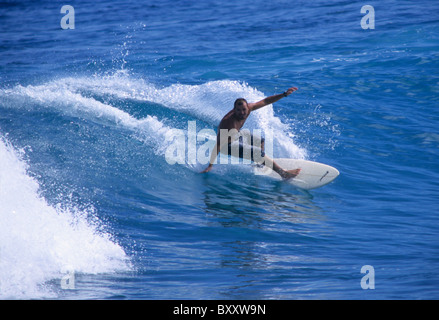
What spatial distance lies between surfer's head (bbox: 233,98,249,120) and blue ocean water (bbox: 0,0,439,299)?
1.08 m

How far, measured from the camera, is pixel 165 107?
472 inches

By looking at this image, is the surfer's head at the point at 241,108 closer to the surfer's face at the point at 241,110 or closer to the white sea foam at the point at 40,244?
the surfer's face at the point at 241,110

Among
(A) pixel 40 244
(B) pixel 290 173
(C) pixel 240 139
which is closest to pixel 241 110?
(C) pixel 240 139

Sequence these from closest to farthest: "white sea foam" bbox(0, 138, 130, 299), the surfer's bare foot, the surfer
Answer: "white sea foam" bbox(0, 138, 130, 299), the surfer, the surfer's bare foot

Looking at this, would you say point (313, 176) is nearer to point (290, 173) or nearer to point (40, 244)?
point (290, 173)

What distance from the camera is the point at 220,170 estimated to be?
30.5ft

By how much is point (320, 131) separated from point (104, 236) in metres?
6.58

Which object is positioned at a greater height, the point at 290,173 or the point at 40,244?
the point at 290,173

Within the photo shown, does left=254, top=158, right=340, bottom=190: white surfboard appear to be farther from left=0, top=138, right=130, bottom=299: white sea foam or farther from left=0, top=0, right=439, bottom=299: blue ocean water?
left=0, top=138, right=130, bottom=299: white sea foam

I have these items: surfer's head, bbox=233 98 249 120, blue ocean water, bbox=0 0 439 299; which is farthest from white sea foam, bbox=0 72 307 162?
surfer's head, bbox=233 98 249 120

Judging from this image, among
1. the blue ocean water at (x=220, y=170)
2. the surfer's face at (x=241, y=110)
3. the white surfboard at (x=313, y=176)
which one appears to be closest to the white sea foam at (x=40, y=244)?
the blue ocean water at (x=220, y=170)

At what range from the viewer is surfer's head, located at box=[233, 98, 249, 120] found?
8594 millimetres

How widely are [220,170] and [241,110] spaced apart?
1.25 m
